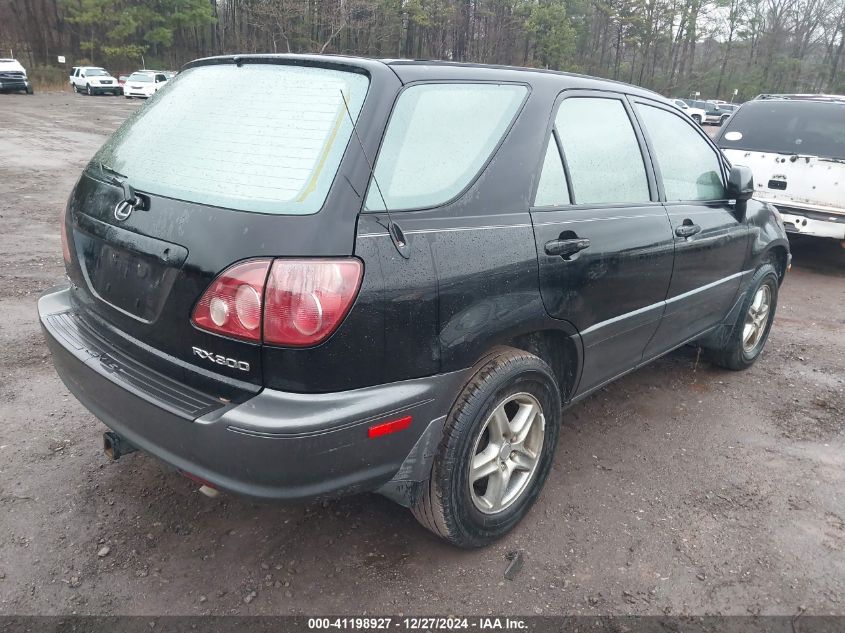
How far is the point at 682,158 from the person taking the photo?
11.7 ft

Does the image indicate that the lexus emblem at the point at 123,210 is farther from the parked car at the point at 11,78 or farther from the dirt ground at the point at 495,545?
the parked car at the point at 11,78

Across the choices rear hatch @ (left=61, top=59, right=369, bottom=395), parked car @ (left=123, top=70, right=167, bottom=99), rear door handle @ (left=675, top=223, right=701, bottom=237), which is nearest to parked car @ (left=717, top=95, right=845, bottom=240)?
rear door handle @ (left=675, top=223, right=701, bottom=237)

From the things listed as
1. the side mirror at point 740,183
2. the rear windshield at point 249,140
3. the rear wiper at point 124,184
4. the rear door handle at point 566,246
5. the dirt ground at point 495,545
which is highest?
the rear windshield at point 249,140

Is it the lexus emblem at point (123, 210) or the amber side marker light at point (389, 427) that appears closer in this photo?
the amber side marker light at point (389, 427)

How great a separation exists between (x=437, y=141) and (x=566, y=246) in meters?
0.71

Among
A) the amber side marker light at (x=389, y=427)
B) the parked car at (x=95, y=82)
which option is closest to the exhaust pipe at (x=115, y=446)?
the amber side marker light at (x=389, y=427)

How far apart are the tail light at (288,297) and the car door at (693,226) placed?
82.4 inches

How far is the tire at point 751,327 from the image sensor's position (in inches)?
168

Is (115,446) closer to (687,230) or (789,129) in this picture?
(687,230)

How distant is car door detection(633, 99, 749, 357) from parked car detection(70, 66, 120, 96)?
4054 centimetres

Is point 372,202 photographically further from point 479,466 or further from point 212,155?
point 479,466

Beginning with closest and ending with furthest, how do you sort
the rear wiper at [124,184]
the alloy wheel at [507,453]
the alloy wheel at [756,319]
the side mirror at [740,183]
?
the rear wiper at [124,184] → the alloy wheel at [507,453] → the side mirror at [740,183] → the alloy wheel at [756,319]

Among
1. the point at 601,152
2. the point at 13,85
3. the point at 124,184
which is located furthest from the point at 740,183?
the point at 13,85

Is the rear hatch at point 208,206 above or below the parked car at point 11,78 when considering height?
above
